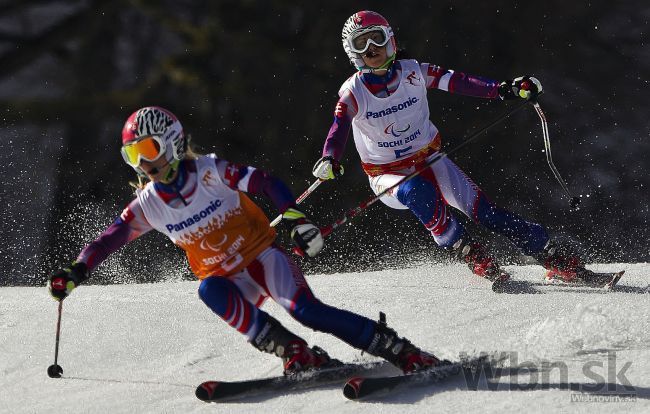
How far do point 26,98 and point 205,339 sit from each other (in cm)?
1196

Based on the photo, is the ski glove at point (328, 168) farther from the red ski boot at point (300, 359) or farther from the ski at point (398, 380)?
the ski at point (398, 380)

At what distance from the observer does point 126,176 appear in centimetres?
1584

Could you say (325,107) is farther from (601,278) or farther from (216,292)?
(216,292)

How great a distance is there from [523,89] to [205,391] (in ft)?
9.01

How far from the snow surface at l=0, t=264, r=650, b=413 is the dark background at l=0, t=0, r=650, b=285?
8.02m

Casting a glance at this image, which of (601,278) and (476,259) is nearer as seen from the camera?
(601,278)

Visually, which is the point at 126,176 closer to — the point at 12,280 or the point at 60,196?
the point at 60,196

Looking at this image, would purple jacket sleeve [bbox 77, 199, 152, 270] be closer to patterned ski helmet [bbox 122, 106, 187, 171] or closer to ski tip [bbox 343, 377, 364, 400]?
patterned ski helmet [bbox 122, 106, 187, 171]

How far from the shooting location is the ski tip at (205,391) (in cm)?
451

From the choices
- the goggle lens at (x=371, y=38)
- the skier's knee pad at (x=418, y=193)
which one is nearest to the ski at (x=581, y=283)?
the skier's knee pad at (x=418, y=193)

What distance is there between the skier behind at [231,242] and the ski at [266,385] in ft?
0.19

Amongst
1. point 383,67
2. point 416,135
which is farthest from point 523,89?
point 383,67

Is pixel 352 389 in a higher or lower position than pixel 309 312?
lower

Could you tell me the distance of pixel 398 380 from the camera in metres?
4.30
